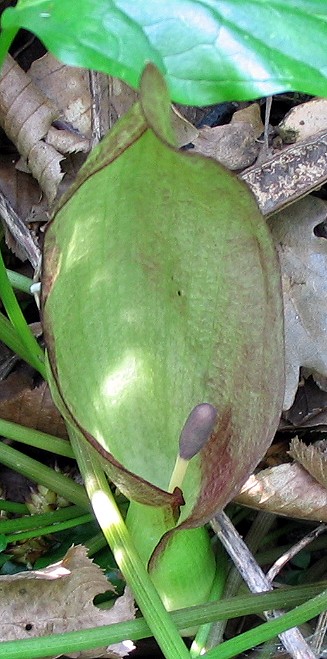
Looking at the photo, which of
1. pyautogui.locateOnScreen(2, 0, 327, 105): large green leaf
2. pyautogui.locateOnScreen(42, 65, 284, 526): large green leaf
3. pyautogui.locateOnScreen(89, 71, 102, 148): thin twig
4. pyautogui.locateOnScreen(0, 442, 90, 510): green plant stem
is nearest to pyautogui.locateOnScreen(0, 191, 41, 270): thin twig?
pyautogui.locateOnScreen(89, 71, 102, 148): thin twig

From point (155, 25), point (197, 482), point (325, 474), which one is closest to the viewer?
point (155, 25)

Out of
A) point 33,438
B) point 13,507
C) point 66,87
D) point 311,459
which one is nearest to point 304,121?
point 66,87

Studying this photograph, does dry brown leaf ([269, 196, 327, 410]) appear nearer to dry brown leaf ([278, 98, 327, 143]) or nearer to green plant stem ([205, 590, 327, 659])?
dry brown leaf ([278, 98, 327, 143])

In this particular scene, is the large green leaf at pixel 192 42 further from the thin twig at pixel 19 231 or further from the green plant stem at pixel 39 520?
the green plant stem at pixel 39 520

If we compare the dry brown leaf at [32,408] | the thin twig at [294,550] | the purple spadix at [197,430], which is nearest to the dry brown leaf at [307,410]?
the thin twig at [294,550]

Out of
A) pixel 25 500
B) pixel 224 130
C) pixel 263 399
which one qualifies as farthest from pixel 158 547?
pixel 224 130

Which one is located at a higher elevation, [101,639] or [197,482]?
[197,482]

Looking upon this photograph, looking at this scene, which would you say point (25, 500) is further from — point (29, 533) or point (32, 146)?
point (32, 146)
